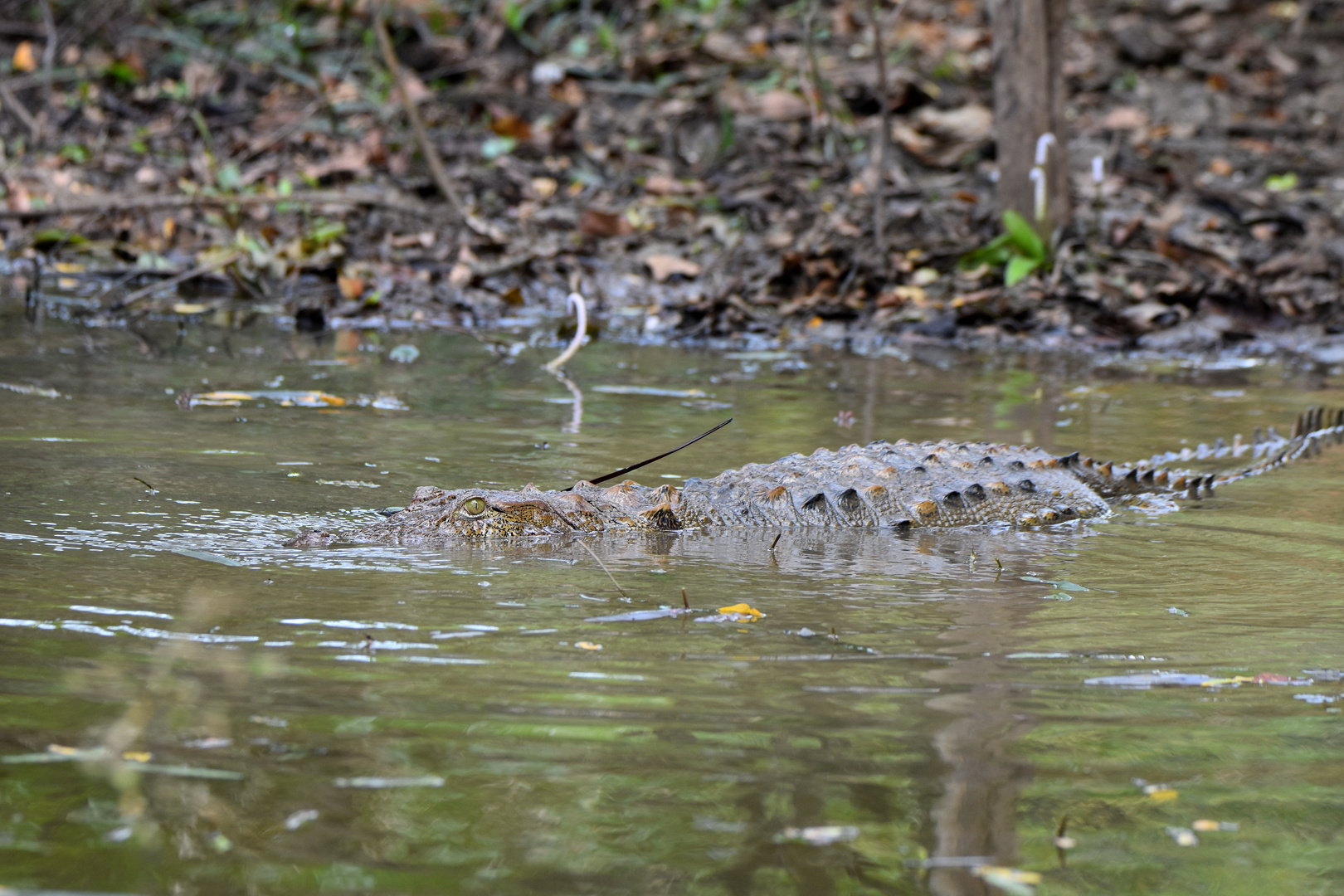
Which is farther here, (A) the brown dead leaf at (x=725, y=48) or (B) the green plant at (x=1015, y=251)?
(A) the brown dead leaf at (x=725, y=48)

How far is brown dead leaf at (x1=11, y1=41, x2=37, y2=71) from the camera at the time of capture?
43.3 feet

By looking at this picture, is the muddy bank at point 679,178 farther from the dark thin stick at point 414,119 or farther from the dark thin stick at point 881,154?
the dark thin stick at point 414,119

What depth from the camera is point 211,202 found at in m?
8.95

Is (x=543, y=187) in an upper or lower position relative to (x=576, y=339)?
upper

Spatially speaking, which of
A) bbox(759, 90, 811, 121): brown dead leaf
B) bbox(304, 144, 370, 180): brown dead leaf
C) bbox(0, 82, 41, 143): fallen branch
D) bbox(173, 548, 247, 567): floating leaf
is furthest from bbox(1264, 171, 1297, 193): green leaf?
bbox(0, 82, 41, 143): fallen branch

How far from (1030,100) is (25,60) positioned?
10060 mm

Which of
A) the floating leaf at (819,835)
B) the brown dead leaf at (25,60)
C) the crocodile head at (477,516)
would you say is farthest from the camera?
the brown dead leaf at (25,60)

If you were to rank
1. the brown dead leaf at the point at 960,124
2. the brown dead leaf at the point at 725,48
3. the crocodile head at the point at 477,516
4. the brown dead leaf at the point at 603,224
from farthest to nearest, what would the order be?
the brown dead leaf at the point at 725,48, the brown dead leaf at the point at 960,124, the brown dead leaf at the point at 603,224, the crocodile head at the point at 477,516

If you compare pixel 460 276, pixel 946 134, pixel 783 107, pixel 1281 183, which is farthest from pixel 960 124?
pixel 460 276

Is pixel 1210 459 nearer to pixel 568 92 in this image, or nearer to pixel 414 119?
pixel 414 119

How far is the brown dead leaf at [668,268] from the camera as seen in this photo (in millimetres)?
9164

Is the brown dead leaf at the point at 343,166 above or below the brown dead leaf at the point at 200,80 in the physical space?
below

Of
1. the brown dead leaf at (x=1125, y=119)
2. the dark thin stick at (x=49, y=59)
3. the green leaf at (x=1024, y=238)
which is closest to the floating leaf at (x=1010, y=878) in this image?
the green leaf at (x=1024, y=238)

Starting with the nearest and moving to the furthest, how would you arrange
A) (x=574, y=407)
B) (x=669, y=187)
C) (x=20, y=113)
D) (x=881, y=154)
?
(x=574, y=407), (x=881, y=154), (x=669, y=187), (x=20, y=113)
